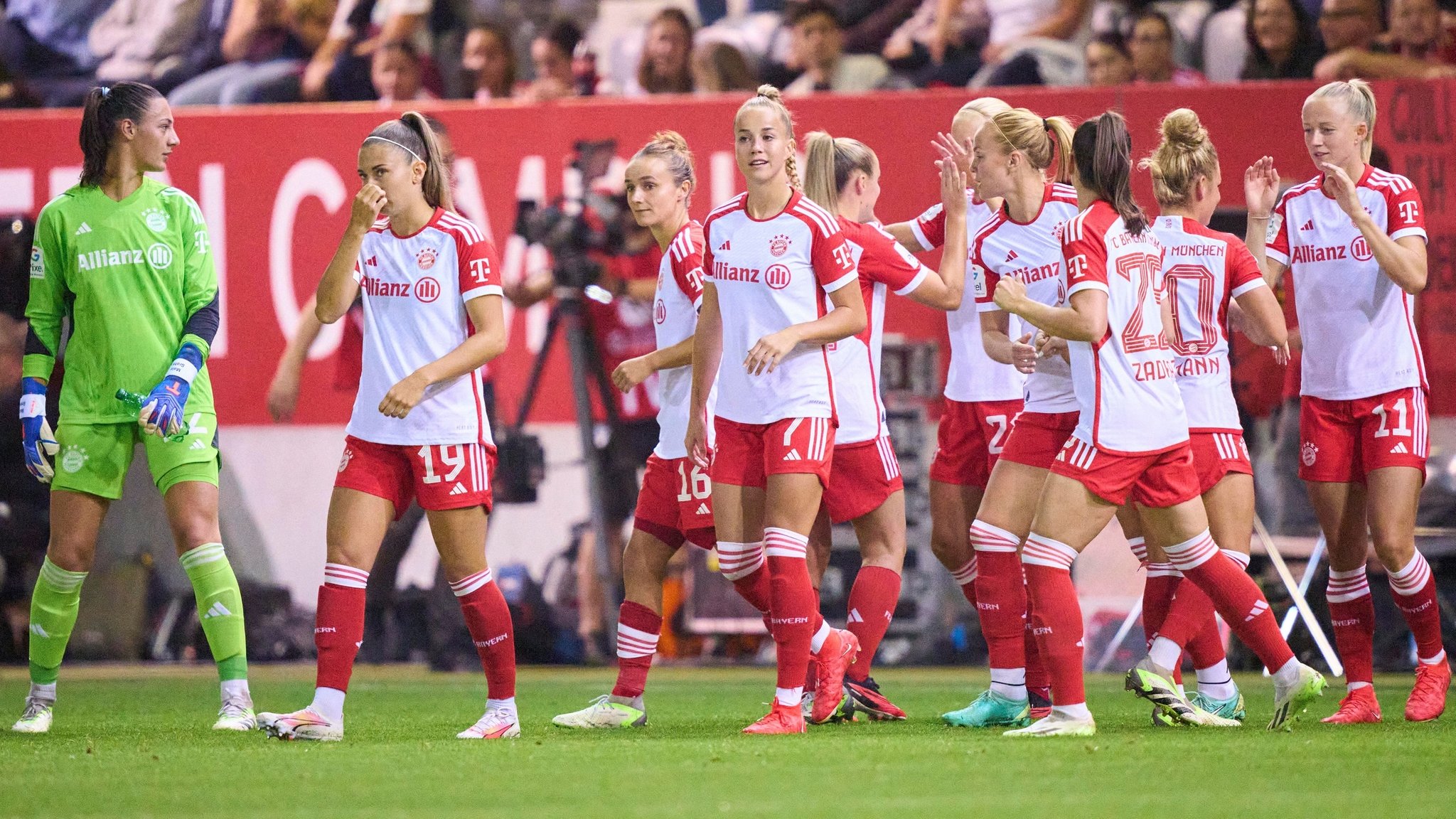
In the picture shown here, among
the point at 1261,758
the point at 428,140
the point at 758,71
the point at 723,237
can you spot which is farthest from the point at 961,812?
the point at 758,71

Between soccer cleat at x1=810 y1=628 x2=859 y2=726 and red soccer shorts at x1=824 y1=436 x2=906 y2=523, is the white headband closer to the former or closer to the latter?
red soccer shorts at x1=824 y1=436 x2=906 y2=523

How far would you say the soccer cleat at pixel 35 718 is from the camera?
5777 millimetres

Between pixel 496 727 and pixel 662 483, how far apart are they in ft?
3.29

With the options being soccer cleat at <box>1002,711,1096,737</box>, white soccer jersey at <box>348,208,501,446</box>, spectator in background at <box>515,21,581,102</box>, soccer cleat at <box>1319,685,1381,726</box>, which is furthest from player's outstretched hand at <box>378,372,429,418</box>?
→ spectator in background at <box>515,21,581,102</box>

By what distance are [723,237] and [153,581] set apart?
491 centimetres

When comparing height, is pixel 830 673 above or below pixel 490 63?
below

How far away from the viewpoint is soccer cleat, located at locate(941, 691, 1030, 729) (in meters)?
5.83

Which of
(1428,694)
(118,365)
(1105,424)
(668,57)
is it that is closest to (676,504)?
(1105,424)

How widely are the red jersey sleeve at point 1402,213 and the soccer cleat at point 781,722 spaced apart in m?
2.56

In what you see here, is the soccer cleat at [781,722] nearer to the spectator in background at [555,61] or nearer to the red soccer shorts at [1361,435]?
the red soccer shorts at [1361,435]

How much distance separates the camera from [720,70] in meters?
9.18

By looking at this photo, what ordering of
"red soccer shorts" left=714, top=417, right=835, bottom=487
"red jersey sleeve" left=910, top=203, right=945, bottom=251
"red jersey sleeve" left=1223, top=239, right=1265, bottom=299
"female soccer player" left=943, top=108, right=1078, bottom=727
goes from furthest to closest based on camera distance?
1. "red jersey sleeve" left=910, top=203, right=945, bottom=251
2. "red jersey sleeve" left=1223, top=239, right=1265, bottom=299
3. "female soccer player" left=943, top=108, right=1078, bottom=727
4. "red soccer shorts" left=714, top=417, right=835, bottom=487

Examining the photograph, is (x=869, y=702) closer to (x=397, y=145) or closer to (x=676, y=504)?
(x=676, y=504)

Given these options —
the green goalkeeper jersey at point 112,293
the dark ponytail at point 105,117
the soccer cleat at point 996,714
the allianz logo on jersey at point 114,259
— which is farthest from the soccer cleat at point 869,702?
the dark ponytail at point 105,117
